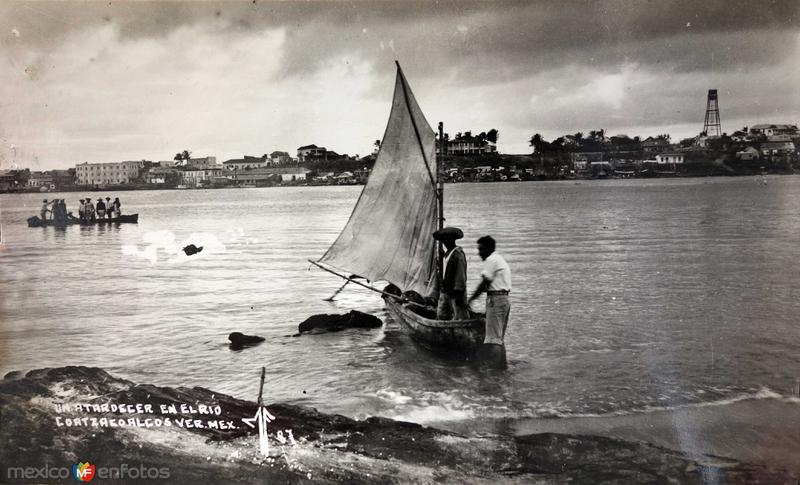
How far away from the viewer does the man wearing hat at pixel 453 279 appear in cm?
810

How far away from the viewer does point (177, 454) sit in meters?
5.60

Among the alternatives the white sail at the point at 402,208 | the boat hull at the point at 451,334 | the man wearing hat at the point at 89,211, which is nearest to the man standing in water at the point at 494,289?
the boat hull at the point at 451,334

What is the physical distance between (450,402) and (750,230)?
81.4 ft

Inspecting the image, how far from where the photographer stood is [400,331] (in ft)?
36.3

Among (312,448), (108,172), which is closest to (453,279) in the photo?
(312,448)

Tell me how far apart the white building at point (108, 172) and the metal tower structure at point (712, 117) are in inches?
389

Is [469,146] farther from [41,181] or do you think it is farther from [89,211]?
[89,211]

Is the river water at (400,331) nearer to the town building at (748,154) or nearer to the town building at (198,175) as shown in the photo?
the town building at (198,175)

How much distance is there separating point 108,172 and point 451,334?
848cm

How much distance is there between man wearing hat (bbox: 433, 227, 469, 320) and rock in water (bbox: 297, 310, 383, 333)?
312cm

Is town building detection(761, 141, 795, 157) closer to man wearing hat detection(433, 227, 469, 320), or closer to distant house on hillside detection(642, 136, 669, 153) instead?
distant house on hillside detection(642, 136, 669, 153)

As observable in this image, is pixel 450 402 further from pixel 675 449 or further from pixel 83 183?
pixel 83 183

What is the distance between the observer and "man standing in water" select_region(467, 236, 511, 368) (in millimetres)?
7332

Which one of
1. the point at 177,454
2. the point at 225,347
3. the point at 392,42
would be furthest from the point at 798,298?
the point at 177,454
